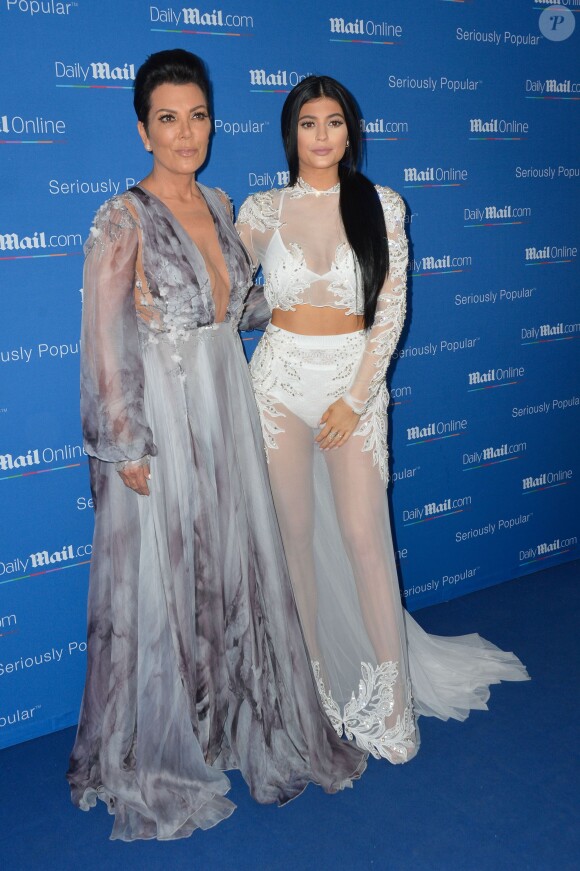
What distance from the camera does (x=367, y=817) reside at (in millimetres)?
2459

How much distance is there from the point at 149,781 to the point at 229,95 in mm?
2183

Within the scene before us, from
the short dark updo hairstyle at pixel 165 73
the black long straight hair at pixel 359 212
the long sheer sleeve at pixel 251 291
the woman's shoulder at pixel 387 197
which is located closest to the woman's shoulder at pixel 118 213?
the short dark updo hairstyle at pixel 165 73

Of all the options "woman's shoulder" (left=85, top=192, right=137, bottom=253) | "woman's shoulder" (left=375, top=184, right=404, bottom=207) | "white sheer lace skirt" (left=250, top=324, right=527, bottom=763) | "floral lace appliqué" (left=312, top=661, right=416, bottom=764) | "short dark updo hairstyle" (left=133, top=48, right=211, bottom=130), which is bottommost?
"floral lace appliqué" (left=312, top=661, right=416, bottom=764)

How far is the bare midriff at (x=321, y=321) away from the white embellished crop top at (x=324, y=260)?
18 mm

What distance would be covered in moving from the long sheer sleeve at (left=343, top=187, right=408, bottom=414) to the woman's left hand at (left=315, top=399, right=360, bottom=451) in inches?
0.9

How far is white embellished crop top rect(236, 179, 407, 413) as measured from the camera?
253cm

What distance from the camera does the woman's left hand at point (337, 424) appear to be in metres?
2.59

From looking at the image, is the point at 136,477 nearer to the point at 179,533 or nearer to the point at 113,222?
the point at 179,533

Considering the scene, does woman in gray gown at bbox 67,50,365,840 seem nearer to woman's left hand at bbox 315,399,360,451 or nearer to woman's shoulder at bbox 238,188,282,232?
woman's shoulder at bbox 238,188,282,232

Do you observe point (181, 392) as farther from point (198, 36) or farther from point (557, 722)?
point (557, 722)

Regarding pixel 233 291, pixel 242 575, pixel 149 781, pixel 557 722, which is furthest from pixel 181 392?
pixel 557 722

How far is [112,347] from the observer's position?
2.25m
